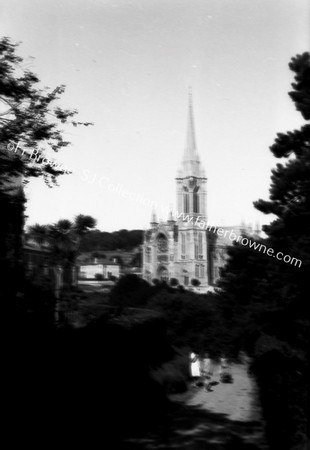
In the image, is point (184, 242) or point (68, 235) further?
point (184, 242)

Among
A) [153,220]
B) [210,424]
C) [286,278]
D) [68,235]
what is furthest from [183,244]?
[210,424]

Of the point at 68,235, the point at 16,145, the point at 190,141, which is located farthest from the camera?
the point at 190,141

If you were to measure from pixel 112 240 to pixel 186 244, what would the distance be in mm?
17351

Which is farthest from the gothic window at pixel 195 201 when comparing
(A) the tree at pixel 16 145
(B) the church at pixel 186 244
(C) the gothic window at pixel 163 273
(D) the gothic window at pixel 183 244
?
(A) the tree at pixel 16 145

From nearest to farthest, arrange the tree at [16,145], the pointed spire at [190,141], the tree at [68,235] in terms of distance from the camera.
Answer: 1. the tree at [16,145]
2. the tree at [68,235]
3. the pointed spire at [190,141]

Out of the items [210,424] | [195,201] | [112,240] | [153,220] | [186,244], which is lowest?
[210,424]

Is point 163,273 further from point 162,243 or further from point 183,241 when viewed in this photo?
point 183,241

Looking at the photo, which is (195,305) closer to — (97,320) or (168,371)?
(168,371)

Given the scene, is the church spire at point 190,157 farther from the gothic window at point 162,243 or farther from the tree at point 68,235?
the tree at point 68,235

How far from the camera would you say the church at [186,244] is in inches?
3816

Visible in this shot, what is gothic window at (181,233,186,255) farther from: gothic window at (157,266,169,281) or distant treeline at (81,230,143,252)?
distant treeline at (81,230,143,252)

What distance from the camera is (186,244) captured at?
100812mm

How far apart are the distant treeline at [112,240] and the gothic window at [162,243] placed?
1104 centimetres

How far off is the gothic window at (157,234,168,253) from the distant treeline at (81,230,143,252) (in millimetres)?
11039
